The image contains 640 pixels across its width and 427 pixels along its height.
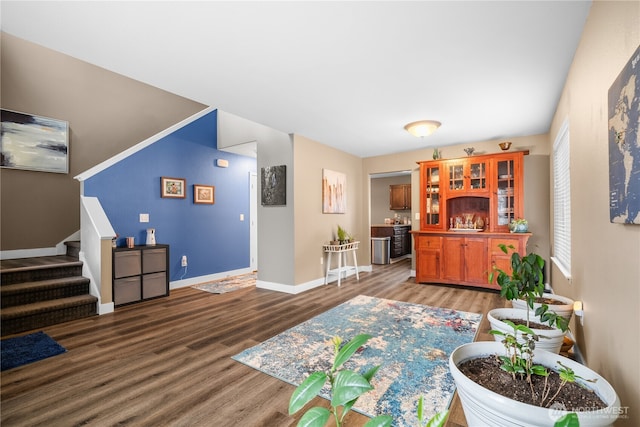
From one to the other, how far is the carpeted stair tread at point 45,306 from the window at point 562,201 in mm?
5128

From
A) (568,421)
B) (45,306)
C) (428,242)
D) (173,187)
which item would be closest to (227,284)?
(173,187)

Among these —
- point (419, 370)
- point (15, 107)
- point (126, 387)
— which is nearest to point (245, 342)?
point (126, 387)

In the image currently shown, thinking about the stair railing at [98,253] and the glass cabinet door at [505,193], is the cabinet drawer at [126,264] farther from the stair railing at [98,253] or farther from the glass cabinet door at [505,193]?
the glass cabinet door at [505,193]

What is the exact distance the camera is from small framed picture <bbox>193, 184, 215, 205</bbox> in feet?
17.1

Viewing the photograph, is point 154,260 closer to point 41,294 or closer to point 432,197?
point 41,294

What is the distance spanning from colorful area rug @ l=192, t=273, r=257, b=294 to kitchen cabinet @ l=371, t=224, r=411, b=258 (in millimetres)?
3681

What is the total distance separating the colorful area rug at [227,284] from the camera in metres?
4.75

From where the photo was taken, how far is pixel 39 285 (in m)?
3.28

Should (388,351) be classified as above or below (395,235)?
below

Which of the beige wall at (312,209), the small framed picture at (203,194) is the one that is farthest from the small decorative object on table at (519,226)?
the small framed picture at (203,194)

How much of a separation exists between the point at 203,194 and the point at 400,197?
5349 mm

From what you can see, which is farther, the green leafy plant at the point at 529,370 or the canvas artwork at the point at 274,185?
the canvas artwork at the point at 274,185

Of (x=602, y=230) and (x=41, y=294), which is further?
(x=41, y=294)

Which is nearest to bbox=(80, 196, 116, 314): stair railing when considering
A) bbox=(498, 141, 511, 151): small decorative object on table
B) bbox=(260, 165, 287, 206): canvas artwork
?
bbox=(260, 165, 287, 206): canvas artwork
